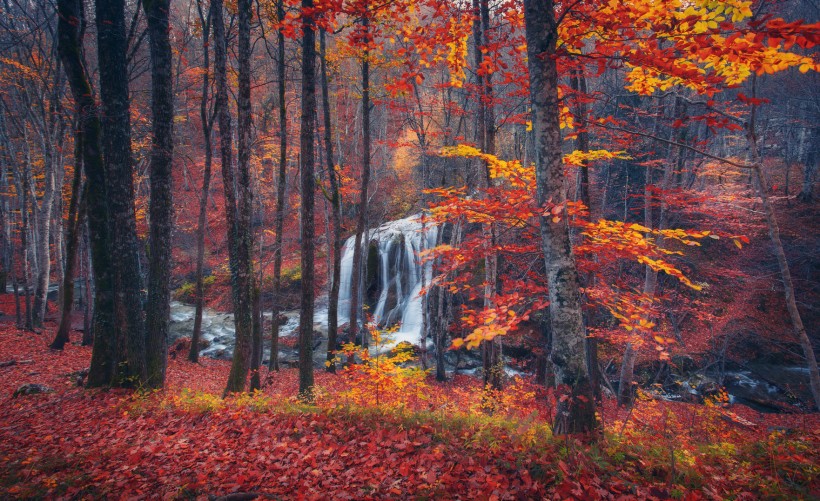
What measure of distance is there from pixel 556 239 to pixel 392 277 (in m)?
16.5

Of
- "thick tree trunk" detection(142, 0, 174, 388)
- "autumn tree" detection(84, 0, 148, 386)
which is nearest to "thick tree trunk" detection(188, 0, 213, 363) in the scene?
"thick tree trunk" detection(142, 0, 174, 388)

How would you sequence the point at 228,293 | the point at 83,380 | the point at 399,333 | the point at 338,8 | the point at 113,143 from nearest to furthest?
the point at 338,8
the point at 113,143
the point at 83,380
the point at 399,333
the point at 228,293

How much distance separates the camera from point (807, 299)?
1296cm

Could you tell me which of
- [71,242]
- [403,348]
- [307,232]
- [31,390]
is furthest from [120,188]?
[71,242]

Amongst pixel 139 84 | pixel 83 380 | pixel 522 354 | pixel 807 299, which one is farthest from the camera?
pixel 139 84

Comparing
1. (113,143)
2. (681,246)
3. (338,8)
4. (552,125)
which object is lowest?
(681,246)

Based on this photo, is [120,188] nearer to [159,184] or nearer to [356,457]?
[159,184]

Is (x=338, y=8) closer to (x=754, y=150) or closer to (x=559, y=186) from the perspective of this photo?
(x=559, y=186)

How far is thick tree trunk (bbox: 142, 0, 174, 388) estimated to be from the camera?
254 inches

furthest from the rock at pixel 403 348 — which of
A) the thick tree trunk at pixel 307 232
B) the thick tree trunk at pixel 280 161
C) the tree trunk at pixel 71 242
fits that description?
the tree trunk at pixel 71 242

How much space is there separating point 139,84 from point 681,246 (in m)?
40.4

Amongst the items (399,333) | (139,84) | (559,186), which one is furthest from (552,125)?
(139,84)

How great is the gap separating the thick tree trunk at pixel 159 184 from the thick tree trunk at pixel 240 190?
94cm

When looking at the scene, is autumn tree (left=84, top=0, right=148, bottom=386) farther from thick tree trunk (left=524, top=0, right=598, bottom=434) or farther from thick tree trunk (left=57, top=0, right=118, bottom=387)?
thick tree trunk (left=524, top=0, right=598, bottom=434)
